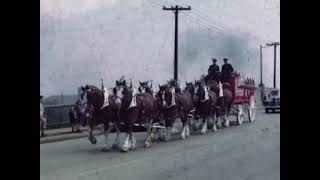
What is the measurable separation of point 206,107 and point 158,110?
114cm

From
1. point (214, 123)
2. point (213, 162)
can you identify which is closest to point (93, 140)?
point (214, 123)

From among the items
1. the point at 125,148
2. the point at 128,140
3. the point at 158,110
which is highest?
the point at 158,110

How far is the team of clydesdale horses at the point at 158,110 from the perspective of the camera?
285 inches

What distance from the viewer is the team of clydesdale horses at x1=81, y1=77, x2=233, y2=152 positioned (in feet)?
23.8

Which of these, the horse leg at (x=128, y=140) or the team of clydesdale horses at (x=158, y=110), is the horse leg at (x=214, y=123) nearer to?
the team of clydesdale horses at (x=158, y=110)

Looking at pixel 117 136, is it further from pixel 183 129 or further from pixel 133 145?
pixel 183 129

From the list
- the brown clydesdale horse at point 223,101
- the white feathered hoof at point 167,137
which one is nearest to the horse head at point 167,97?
the white feathered hoof at point 167,137

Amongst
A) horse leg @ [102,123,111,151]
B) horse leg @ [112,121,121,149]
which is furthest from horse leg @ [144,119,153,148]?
horse leg @ [102,123,111,151]

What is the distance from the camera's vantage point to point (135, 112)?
823 centimetres

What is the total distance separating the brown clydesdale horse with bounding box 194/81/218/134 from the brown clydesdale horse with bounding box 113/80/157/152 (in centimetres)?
70

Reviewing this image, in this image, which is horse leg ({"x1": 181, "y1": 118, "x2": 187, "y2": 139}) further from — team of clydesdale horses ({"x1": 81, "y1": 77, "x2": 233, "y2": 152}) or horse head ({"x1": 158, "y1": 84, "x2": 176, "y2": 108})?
horse head ({"x1": 158, "y1": 84, "x2": 176, "y2": 108})
